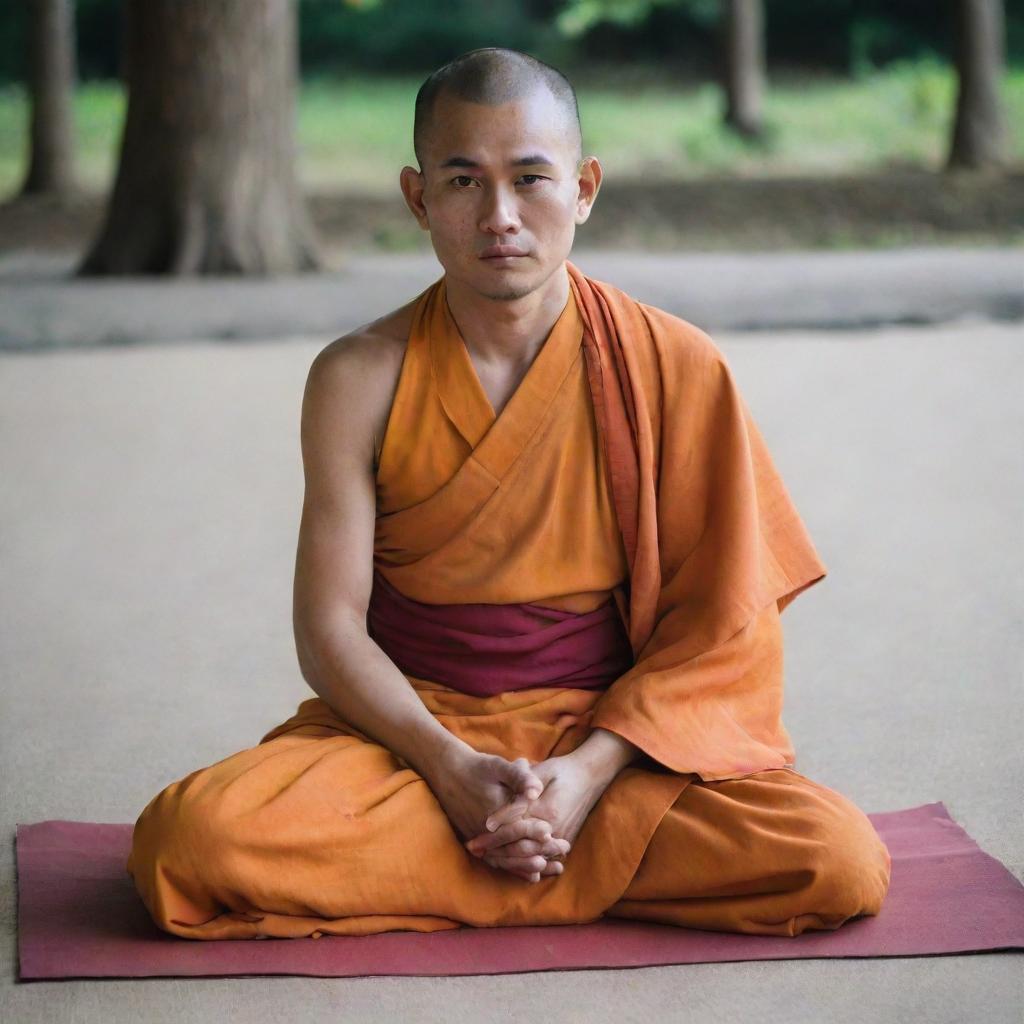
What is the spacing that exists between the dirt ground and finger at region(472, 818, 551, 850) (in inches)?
350

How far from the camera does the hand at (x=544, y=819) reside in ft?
8.45

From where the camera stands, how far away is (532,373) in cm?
285

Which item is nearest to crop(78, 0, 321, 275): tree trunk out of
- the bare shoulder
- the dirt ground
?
the dirt ground

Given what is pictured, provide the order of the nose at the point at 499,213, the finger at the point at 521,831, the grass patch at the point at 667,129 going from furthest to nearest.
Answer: the grass patch at the point at 667,129 → the nose at the point at 499,213 → the finger at the point at 521,831

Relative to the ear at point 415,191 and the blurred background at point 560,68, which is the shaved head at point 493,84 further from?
the blurred background at point 560,68

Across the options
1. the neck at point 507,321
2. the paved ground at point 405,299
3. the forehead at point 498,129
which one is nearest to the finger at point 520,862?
the neck at point 507,321

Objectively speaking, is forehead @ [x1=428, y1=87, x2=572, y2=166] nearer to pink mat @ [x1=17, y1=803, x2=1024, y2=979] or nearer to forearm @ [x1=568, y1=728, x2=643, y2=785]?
forearm @ [x1=568, y1=728, x2=643, y2=785]

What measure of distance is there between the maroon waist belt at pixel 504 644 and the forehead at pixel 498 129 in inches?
27.3

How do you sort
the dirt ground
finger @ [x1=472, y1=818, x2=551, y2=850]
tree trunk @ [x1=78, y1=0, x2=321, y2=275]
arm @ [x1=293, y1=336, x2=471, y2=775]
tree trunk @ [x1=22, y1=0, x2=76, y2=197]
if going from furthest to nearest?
tree trunk @ [x1=22, y1=0, x2=76, y2=197], the dirt ground, tree trunk @ [x1=78, y1=0, x2=321, y2=275], arm @ [x1=293, y1=336, x2=471, y2=775], finger @ [x1=472, y1=818, x2=551, y2=850]

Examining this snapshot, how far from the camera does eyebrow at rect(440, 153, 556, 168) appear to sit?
271 centimetres

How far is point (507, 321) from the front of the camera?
2883 mm

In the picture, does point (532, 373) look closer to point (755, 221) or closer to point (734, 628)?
point (734, 628)

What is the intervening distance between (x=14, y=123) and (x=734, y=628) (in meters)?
15.0

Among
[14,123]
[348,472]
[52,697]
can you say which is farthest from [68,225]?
[348,472]
